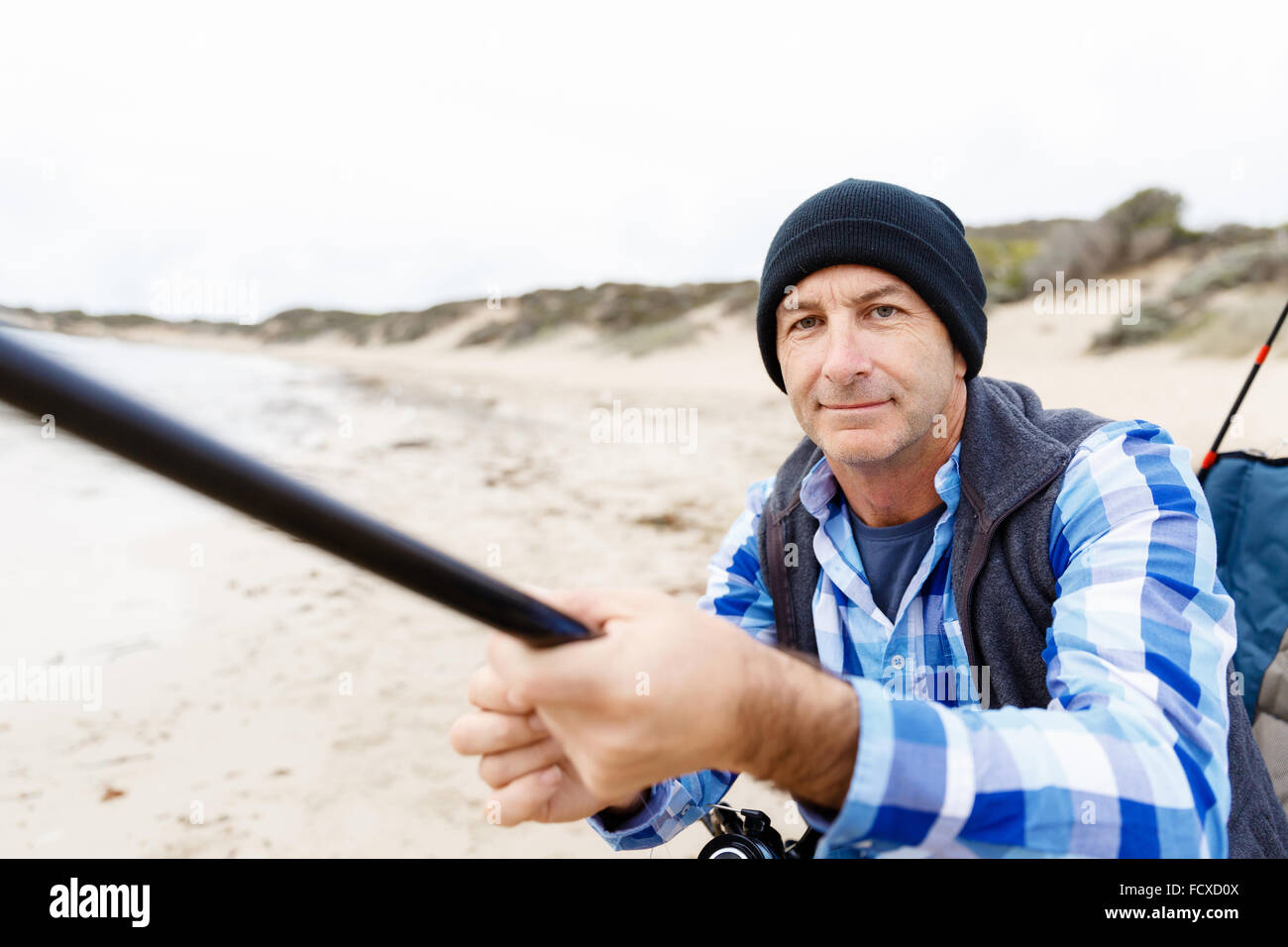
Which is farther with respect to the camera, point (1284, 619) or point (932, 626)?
point (1284, 619)

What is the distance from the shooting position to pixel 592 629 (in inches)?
34.6

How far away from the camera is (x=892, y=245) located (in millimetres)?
2104

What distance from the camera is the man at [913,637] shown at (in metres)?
0.91

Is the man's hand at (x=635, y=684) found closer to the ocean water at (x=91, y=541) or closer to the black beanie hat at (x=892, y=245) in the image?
the ocean water at (x=91, y=541)

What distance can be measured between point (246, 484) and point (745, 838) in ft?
6.05

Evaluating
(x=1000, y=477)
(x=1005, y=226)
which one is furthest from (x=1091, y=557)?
(x=1005, y=226)

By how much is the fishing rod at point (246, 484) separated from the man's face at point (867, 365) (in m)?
1.45

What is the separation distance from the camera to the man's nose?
204 cm

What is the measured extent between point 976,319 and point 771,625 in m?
1.14

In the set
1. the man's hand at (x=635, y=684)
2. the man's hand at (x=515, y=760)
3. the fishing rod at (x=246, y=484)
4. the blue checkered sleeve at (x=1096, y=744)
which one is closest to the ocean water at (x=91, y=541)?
the fishing rod at (x=246, y=484)

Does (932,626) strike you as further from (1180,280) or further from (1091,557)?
(1180,280)

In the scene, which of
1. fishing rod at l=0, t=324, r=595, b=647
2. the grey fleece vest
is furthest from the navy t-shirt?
fishing rod at l=0, t=324, r=595, b=647

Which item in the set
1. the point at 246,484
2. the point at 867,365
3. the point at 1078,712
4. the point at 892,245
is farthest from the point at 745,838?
the point at 246,484

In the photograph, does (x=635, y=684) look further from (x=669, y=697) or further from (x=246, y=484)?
(x=246, y=484)
